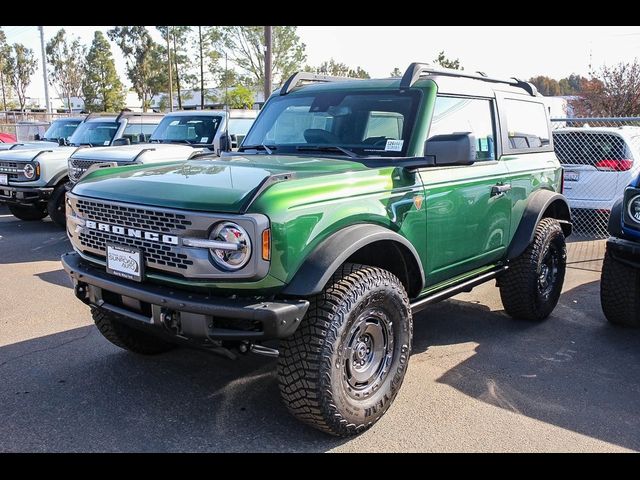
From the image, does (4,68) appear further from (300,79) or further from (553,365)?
(553,365)

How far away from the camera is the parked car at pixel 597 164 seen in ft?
28.5

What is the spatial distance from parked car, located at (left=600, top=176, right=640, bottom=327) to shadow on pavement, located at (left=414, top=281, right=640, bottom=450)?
0.20 metres

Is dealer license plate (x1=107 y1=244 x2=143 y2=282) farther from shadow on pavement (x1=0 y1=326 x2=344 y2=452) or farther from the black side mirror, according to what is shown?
the black side mirror

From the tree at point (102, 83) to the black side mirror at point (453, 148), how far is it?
154ft

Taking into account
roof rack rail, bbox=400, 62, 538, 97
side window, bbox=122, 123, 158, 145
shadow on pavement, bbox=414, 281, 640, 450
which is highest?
roof rack rail, bbox=400, 62, 538, 97

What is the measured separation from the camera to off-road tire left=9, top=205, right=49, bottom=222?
415 inches

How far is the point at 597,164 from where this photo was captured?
349 inches

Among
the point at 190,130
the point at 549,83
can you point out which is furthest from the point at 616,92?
the point at 549,83

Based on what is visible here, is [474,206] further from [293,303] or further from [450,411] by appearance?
[293,303]

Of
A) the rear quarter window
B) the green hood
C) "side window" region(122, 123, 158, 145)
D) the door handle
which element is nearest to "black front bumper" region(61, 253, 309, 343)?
the green hood

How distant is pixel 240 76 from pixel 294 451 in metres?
31.5

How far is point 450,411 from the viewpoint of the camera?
11.8ft

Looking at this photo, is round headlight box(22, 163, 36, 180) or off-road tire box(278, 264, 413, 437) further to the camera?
round headlight box(22, 163, 36, 180)

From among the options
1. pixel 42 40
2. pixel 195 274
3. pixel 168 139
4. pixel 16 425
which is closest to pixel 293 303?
pixel 195 274
